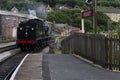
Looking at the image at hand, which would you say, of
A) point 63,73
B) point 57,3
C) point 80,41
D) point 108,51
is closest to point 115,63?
point 108,51

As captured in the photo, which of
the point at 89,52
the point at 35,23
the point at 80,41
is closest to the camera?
the point at 89,52

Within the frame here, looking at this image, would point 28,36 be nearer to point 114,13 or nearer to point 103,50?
point 103,50

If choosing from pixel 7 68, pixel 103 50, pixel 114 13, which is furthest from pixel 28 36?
pixel 114 13

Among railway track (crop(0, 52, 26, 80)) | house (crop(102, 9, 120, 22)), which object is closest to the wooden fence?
railway track (crop(0, 52, 26, 80))

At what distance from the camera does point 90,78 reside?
1422cm

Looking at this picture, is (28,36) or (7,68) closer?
(7,68)

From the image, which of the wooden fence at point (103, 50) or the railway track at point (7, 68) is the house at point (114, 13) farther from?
the wooden fence at point (103, 50)

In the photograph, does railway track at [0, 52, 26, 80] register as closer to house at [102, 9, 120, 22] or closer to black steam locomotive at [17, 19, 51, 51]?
black steam locomotive at [17, 19, 51, 51]

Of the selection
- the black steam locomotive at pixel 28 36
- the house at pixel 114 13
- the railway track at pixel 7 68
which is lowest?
the railway track at pixel 7 68

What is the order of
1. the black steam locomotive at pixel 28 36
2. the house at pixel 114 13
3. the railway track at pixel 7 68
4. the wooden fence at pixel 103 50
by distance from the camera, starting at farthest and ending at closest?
the house at pixel 114 13 → the black steam locomotive at pixel 28 36 → the wooden fence at pixel 103 50 → the railway track at pixel 7 68

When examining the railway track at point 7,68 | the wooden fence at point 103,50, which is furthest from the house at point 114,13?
the wooden fence at point 103,50

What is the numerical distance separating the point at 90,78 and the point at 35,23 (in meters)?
27.4

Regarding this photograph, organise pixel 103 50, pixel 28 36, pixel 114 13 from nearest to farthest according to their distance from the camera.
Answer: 1. pixel 103 50
2. pixel 28 36
3. pixel 114 13

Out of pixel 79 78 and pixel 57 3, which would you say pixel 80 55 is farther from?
pixel 57 3
